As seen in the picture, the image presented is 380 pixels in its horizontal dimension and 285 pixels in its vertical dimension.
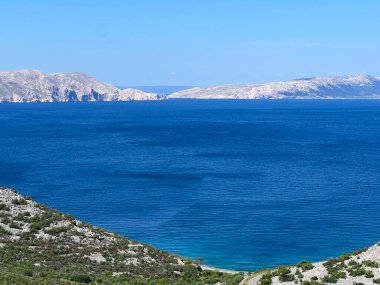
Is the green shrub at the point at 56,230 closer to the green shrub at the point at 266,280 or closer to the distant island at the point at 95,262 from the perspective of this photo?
the distant island at the point at 95,262

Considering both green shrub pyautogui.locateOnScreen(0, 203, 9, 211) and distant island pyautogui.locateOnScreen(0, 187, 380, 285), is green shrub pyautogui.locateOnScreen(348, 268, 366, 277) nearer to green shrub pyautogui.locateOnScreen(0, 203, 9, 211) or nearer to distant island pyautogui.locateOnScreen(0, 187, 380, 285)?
distant island pyautogui.locateOnScreen(0, 187, 380, 285)

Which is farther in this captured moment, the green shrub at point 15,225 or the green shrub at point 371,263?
the green shrub at point 15,225

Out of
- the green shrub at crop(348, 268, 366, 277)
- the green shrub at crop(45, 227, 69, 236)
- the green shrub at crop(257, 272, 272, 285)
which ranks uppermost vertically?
the green shrub at crop(348, 268, 366, 277)

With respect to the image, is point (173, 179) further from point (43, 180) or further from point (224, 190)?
point (43, 180)

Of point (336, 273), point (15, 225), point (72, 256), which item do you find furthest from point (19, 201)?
point (336, 273)

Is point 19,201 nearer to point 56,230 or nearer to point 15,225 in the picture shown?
point 15,225

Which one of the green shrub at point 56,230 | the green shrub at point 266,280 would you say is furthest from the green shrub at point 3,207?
the green shrub at point 266,280

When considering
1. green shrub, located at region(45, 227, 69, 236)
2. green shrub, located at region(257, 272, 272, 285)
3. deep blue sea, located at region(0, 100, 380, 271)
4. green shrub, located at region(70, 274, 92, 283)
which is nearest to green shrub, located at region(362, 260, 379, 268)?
green shrub, located at region(257, 272, 272, 285)
